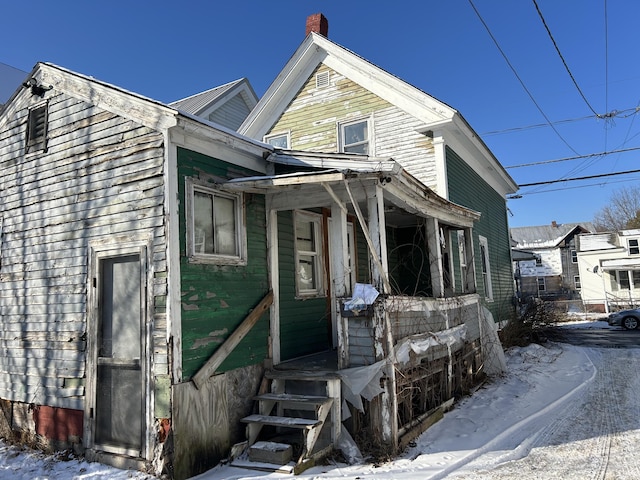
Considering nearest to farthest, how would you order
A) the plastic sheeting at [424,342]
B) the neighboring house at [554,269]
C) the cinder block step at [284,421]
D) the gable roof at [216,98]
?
1. the cinder block step at [284,421]
2. the plastic sheeting at [424,342]
3. the gable roof at [216,98]
4. the neighboring house at [554,269]

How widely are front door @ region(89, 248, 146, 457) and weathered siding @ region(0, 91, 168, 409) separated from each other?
286 millimetres

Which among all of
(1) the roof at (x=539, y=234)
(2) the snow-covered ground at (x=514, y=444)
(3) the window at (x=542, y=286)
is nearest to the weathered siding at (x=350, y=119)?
→ (2) the snow-covered ground at (x=514, y=444)

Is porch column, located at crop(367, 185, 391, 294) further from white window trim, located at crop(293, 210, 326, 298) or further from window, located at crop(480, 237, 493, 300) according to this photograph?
window, located at crop(480, 237, 493, 300)

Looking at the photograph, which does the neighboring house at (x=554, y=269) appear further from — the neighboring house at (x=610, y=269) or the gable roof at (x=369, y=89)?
the gable roof at (x=369, y=89)

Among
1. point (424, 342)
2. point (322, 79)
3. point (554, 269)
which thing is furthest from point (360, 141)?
point (554, 269)

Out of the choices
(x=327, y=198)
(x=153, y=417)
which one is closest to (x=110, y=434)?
(x=153, y=417)

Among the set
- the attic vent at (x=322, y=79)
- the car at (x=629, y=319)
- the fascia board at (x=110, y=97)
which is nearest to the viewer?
the fascia board at (x=110, y=97)

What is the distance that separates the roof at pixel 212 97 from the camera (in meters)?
14.9

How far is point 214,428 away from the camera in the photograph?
559cm

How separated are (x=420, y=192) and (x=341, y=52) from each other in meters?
6.11

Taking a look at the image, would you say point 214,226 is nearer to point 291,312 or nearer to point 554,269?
point 291,312

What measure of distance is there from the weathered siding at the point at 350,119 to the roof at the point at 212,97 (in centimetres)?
331

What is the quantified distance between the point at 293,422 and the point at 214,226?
8.62 ft

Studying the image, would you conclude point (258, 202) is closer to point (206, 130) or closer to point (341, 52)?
point (206, 130)
